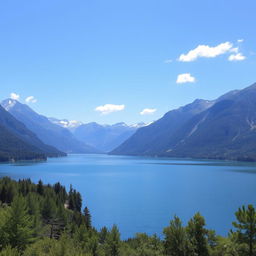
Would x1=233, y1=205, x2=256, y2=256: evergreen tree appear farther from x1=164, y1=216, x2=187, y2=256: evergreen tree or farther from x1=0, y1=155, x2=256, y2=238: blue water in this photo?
x1=0, y1=155, x2=256, y2=238: blue water

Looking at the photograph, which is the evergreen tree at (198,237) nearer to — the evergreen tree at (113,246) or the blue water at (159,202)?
the evergreen tree at (113,246)

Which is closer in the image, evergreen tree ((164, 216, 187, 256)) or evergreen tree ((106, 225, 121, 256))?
evergreen tree ((164, 216, 187, 256))

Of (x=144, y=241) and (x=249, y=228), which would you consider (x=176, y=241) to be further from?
(x=144, y=241)

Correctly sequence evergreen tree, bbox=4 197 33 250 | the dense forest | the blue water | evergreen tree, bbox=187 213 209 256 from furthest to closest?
the blue water < evergreen tree, bbox=4 197 33 250 < evergreen tree, bbox=187 213 209 256 < the dense forest

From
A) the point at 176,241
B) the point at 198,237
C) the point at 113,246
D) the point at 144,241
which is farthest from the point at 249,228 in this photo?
Answer: the point at 113,246

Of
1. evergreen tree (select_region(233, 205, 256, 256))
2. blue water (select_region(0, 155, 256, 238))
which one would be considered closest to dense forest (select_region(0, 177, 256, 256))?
evergreen tree (select_region(233, 205, 256, 256))

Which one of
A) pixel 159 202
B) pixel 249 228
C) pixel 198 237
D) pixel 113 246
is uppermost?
pixel 249 228

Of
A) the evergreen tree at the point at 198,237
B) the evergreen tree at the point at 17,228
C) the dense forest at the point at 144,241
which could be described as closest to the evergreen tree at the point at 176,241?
the dense forest at the point at 144,241

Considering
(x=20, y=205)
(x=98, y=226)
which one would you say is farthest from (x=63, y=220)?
(x=20, y=205)

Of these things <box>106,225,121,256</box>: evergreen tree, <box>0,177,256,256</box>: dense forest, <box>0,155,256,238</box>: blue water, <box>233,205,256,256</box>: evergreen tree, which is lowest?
<box>0,155,256,238</box>: blue water

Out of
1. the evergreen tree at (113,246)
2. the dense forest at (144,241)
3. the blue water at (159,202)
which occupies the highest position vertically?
the dense forest at (144,241)

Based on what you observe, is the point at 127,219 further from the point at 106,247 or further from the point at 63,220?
the point at 106,247

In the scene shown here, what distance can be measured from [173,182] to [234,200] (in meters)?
65.4

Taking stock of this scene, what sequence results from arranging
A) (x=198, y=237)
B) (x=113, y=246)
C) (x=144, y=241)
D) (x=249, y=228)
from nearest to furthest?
(x=249, y=228) < (x=198, y=237) < (x=113, y=246) < (x=144, y=241)
